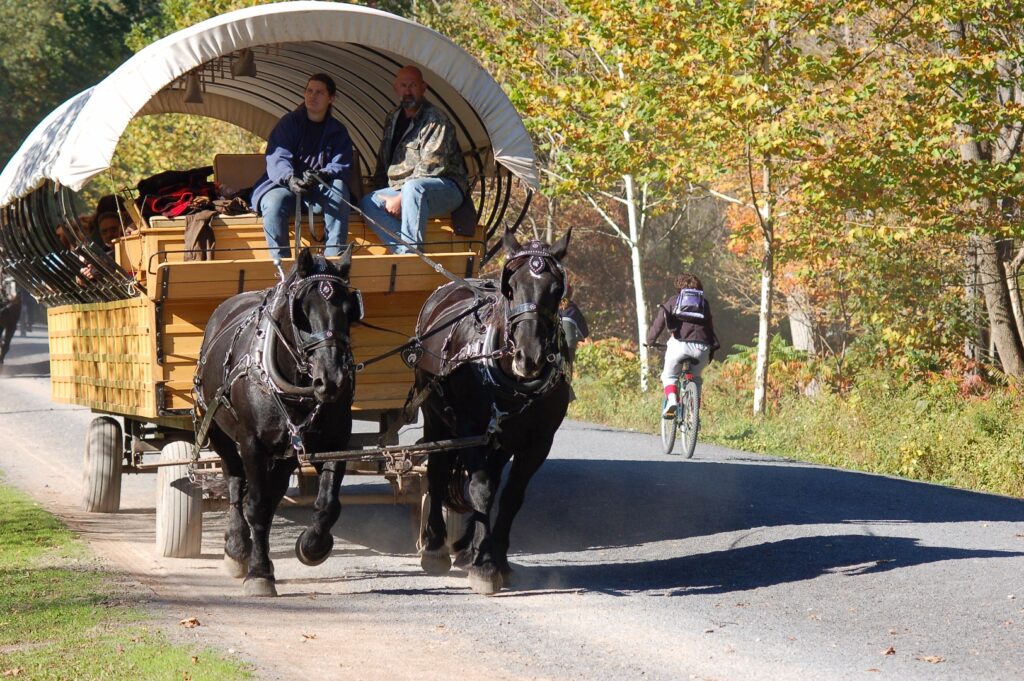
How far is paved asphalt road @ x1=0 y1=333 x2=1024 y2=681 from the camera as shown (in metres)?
6.53

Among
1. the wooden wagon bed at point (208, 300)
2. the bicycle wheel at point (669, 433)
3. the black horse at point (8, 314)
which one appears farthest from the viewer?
the black horse at point (8, 314)

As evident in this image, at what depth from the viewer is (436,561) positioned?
8.77 meters

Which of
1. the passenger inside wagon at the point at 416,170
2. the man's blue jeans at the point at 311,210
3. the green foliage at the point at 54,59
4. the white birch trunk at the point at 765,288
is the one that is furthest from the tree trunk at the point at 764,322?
the green foliage at the point at 54,59

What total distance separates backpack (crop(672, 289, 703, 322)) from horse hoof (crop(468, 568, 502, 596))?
298 inches

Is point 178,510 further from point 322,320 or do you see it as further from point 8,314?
point 8,314

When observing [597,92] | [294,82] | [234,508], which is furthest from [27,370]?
[234,508]

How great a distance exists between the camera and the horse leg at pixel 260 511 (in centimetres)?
795

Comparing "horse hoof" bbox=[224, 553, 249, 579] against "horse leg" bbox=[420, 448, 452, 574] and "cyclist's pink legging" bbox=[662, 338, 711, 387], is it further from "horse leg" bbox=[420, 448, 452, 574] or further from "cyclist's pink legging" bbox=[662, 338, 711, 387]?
"cyclist's pink legging" bbox=[662, 338, 711, 387]

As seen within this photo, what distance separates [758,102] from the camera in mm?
15906

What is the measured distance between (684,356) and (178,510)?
24.9 feet

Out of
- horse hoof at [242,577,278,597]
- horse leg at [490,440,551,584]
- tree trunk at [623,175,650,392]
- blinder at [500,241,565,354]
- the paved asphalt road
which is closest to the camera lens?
the paved asphalt road

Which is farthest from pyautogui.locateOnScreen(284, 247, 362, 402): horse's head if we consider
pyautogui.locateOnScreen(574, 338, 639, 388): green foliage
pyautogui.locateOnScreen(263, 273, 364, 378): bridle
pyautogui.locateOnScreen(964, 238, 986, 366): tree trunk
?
pyautogui.locateOnScreen(574, 338, 639, 388): green foliage

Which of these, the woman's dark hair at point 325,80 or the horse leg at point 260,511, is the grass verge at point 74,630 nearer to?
the horse leg at point 260,511

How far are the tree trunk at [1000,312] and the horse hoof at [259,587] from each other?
12833 mm
